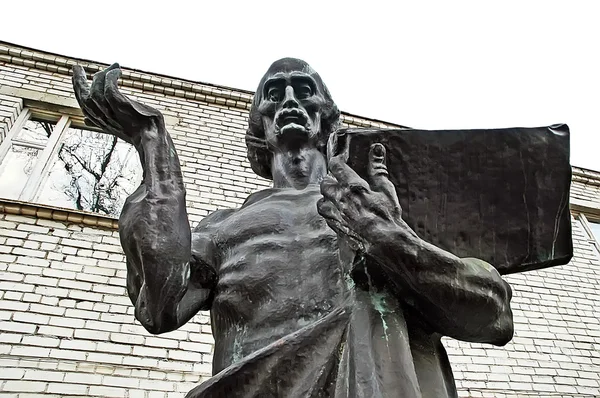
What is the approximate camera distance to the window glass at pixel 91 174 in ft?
19.3

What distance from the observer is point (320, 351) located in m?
1.25

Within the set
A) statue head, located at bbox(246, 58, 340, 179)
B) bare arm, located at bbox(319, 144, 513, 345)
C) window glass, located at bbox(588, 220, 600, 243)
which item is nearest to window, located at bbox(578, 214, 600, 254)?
window glass, located at bbox(588, 220, 600, 243)

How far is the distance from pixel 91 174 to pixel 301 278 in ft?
17.5

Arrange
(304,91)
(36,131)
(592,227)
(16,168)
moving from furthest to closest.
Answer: (592,227) → (36,131) → (16,168) → (304,91)

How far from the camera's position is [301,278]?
5.10 ft

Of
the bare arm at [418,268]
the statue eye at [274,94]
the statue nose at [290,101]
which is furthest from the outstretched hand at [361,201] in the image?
the statue eye at [274,94]

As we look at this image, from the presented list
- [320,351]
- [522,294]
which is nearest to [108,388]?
[320,351]

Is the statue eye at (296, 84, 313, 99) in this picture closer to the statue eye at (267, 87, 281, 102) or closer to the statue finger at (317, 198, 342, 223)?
the statue eye at (267, 87, 281, 102)

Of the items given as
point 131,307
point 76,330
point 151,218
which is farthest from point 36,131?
point 151,218

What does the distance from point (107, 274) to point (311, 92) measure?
11.3 ft

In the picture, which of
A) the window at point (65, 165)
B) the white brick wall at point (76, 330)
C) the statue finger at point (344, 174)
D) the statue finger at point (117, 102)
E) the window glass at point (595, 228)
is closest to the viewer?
the statue finger at point (344, 174)

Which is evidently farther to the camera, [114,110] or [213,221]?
[213,221]

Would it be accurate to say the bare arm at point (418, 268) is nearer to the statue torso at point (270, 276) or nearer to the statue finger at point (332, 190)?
the statue finger at point (332, 190)

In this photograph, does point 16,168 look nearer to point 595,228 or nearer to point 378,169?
point 378,169
